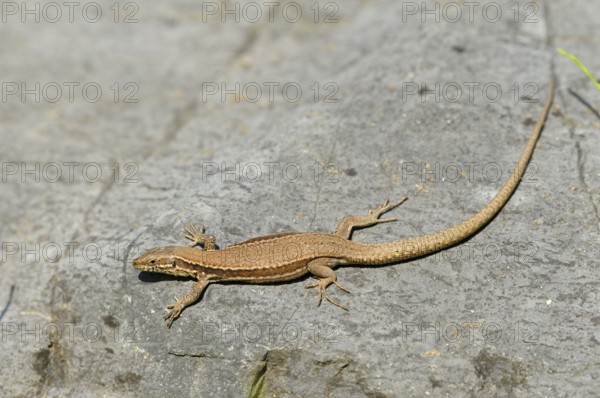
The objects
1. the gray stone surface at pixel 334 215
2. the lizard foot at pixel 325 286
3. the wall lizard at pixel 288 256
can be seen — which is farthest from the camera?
the wall lizard at pixel 288 256

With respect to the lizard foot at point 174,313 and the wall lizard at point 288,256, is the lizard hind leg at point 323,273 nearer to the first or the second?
the wall lizard at point 288,256

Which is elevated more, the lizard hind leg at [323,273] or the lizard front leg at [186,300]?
the lizard hind leg at [323,273]

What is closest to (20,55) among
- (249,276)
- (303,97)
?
(303,97)

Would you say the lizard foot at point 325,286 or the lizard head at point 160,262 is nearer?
the lizard foot at point 325,286

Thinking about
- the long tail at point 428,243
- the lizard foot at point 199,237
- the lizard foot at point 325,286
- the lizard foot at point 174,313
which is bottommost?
the lizard foot at point 174,313

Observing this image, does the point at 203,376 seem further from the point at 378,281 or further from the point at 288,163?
the point at 288,163

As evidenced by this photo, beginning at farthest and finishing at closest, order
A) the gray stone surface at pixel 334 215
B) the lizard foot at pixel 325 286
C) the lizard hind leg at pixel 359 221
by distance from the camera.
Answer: the lizard hind leg at pixel 359 221
the lizard foot at pixel 325 286
the gray stone surface at pixel 334 215

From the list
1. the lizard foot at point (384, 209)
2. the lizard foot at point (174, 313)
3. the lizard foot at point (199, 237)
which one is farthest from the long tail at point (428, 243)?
the lizard foot at point (174, 313)

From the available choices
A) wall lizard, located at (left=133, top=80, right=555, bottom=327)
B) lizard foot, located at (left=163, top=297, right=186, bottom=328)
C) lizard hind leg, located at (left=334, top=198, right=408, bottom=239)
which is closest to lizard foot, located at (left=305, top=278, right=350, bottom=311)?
wall lizard, located at (left=133, top=80, right=555, bottom=327)
